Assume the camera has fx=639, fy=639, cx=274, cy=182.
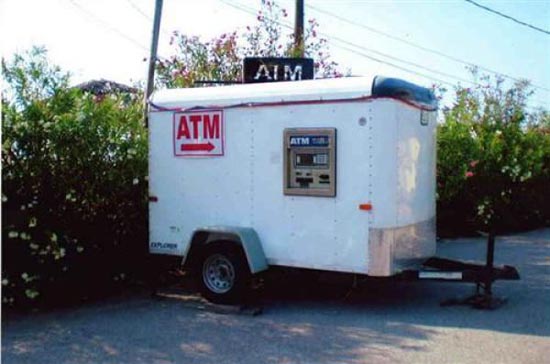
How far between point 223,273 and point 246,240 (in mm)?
676

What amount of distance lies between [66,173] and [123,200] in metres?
1.01

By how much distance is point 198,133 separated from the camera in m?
7.96

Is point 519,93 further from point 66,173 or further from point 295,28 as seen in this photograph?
point 66,173

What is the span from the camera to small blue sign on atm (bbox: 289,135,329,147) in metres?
7.16

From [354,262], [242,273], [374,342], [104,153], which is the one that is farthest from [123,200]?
[374,342]

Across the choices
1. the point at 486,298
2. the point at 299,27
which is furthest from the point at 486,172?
the point at 486,298

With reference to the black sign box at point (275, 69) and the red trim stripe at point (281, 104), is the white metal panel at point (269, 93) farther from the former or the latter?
the black sign box at point (275, 69)

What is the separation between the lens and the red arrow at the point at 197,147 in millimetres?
7896

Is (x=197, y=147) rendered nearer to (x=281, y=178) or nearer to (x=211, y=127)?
(x=211, y=127)

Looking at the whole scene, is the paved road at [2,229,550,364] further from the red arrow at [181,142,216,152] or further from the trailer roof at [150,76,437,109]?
the trailer roof at [150,76,437,109]

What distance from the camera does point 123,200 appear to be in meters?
8.55

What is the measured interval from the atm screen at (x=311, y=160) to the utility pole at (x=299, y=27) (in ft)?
23.6

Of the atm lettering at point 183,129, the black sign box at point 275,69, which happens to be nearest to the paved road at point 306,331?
the atm lettering at point 183,129

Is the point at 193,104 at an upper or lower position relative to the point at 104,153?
upper
